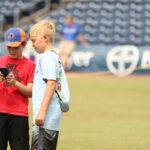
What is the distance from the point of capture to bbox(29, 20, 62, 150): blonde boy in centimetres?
399

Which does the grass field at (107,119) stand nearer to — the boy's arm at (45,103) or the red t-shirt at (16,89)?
the red t-shirt at (16,89)

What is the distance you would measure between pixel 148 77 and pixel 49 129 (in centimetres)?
1547

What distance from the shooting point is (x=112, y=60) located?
19812 mm

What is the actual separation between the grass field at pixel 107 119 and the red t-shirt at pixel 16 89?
88.1 inches

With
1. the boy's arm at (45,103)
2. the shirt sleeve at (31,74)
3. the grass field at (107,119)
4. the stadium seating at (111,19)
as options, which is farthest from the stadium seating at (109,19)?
the boy's arm at (45,103)

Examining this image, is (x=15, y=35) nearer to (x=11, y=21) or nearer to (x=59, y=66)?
(x=59, y=66)

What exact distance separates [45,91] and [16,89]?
560 mm

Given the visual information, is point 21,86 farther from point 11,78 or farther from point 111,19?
point 111,19

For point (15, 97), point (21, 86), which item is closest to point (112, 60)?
point (15, 97)

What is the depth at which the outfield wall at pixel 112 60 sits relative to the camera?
64.2ft

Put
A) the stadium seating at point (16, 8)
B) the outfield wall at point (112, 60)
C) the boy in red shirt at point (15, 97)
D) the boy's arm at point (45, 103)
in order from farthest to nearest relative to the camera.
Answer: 1. the stadium seating at point (16, 8)
2. the outfield wall at point (112, 60)
3. the boy in red shirt at point (15, 97)
4. the boy's arm at point (45, 103)

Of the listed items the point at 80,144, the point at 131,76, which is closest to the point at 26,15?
the point at 131,76

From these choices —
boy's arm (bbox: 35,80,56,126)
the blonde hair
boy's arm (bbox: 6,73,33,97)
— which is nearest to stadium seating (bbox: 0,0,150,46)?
boy's arm (bbox: 6,73,33,97)

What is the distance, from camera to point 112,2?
24.9 meters
